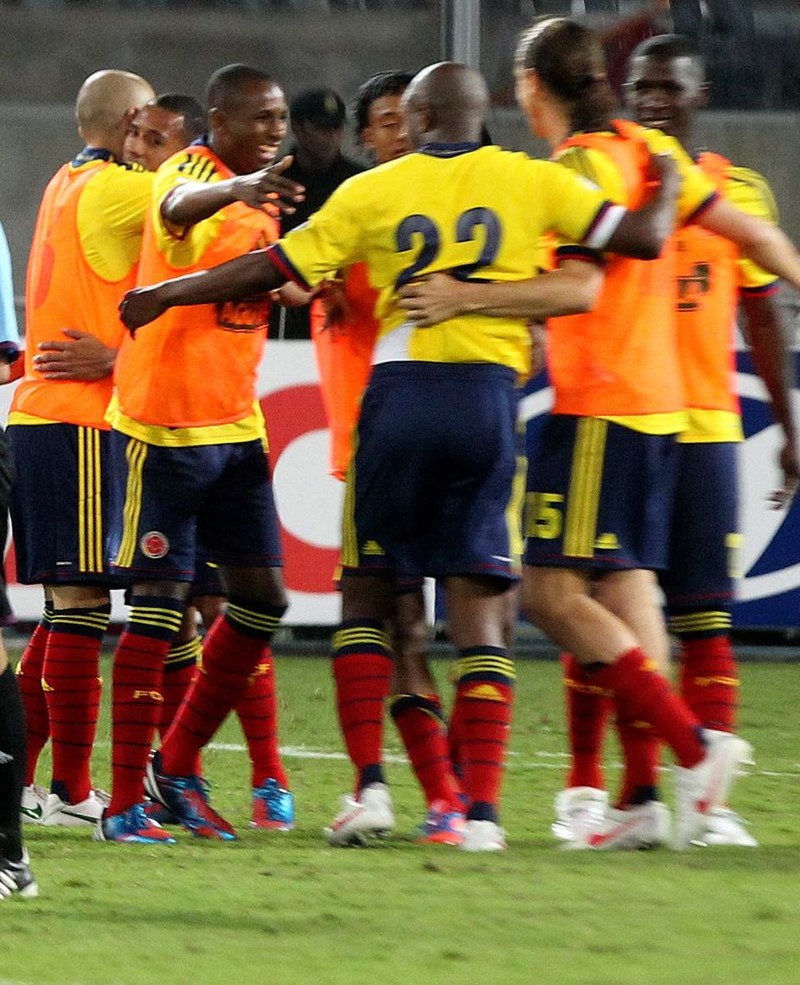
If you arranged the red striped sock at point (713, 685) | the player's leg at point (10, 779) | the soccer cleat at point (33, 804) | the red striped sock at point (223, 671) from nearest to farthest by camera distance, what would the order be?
the player's leg at point (10, 779)
the red striped sock at point (713, 685)
the red striped sock at point (223, 671)
the soccer cleat at point (33, 804)

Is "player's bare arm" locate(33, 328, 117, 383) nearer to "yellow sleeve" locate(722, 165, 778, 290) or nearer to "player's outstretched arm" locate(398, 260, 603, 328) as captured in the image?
"player's outstretched arm" locate(398, 260, 603, 328)

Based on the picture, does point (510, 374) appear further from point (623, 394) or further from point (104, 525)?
point (104, 525)

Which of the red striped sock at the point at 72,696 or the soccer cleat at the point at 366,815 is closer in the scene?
the soccer cleat at the point at 366,815

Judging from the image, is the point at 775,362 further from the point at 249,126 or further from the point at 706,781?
the point at 249,126

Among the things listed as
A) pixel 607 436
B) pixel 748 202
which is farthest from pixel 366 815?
pixel 748 202

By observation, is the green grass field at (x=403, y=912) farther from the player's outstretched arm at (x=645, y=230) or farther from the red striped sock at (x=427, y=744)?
the player's outstretched arm at (x=645, y=230)

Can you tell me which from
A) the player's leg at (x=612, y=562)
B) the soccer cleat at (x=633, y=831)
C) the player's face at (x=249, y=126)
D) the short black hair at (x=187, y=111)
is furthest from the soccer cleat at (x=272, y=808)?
the short black hair at (x=187, y=111)

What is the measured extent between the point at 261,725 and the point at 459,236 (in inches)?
57.7

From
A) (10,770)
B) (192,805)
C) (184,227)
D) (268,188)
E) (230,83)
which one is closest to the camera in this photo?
(10,770)

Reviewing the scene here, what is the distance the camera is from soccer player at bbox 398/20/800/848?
14.9ft

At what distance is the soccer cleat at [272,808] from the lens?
5.07 m

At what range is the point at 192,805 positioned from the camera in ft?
16.5

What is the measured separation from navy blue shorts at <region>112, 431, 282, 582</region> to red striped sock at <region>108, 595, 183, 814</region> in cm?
10

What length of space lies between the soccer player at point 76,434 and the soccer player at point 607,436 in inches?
47.2
